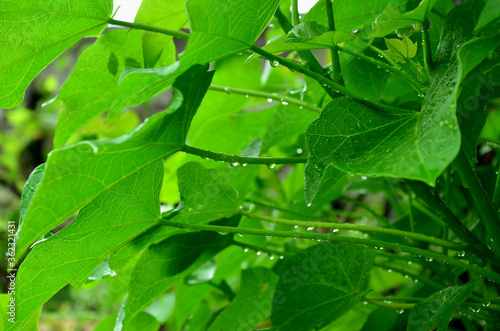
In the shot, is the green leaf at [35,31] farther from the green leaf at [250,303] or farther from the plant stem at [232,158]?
the green leaf at [250,303]

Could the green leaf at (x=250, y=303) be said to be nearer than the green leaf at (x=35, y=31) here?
No

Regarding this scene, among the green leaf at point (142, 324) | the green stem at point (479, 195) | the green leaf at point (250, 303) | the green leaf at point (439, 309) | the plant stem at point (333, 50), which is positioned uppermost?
the plant stem at point (333, 50)

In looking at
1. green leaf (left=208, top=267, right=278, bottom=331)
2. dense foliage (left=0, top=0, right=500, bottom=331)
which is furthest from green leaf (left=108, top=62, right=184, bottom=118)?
green leaf (left=208, top=267, right=278, bottom=331)

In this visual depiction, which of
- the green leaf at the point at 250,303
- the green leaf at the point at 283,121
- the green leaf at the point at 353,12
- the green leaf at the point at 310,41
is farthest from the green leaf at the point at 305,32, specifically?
the green leaf at the point at 250,303

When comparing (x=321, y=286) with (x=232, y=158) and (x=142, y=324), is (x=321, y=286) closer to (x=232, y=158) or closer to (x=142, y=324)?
(x=232, y=158)

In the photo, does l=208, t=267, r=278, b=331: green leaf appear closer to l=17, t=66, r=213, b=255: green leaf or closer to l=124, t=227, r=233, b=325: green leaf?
l=124, t=227, r=233, b=325: green leaf

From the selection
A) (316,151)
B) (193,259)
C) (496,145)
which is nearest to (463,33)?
(316,151)
